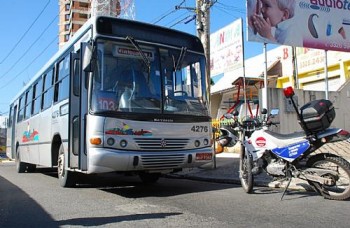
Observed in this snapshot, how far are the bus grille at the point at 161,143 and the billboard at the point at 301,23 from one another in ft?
27.0

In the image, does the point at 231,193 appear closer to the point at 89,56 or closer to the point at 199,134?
the point at 199,134

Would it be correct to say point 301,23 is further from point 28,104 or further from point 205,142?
point 28,104

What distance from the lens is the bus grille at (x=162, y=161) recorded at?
7.79 meters

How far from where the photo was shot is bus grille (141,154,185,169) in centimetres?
779

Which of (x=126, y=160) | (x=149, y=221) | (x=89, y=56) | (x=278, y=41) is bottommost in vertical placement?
(x=149, y=221)

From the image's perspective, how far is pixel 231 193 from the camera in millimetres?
8148

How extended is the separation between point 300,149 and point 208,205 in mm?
1767

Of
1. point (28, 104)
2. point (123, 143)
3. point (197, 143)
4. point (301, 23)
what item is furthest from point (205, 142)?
point (301, 23)

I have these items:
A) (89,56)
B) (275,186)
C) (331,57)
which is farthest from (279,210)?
(331,57)

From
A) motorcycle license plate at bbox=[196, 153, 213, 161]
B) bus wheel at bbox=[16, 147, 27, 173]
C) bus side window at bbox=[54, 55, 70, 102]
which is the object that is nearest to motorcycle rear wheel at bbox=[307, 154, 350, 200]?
motorcycle license plate at bbox=[196, 153, 213, 161]

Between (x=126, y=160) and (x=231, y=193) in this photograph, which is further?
(x=231, y=193)

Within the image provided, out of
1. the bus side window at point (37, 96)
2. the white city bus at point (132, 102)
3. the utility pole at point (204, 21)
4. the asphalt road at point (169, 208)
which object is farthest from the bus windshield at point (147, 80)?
the bus side window at point (37, 96)

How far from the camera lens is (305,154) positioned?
23.6ft

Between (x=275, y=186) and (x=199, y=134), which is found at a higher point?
(x=199, y=134)
